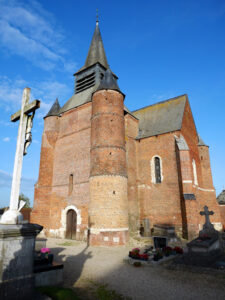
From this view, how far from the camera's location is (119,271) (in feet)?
23.6

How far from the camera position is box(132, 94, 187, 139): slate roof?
18.7m

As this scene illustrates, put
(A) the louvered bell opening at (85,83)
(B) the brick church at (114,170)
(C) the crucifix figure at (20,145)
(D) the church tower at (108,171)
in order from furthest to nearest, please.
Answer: (A) the louvered bell opening at (85,83), (B) the brick church at (114,170), (D) the church tower at (108,171), (C) the crucifix figure at (20,145)

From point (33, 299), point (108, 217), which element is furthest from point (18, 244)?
point (108, 217)

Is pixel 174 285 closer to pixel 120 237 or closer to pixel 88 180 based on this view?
pixel 120 237

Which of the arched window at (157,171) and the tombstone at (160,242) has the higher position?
the arched window at (157,171)

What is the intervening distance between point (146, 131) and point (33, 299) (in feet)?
56.9

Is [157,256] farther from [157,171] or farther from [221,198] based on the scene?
[221,198]

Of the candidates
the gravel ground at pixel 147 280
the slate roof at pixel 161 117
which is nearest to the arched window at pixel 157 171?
the slate roof at pixel 161 117

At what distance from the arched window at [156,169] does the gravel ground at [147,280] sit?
9.89 m

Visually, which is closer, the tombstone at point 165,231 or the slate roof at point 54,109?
the tombstone at point 165,231

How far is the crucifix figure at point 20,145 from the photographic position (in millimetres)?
4027

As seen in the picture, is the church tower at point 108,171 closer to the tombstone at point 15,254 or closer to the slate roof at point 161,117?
the slate roof at point 161,117

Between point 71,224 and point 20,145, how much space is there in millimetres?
12816

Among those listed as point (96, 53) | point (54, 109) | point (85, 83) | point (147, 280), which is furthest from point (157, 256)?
point (96, 53)
